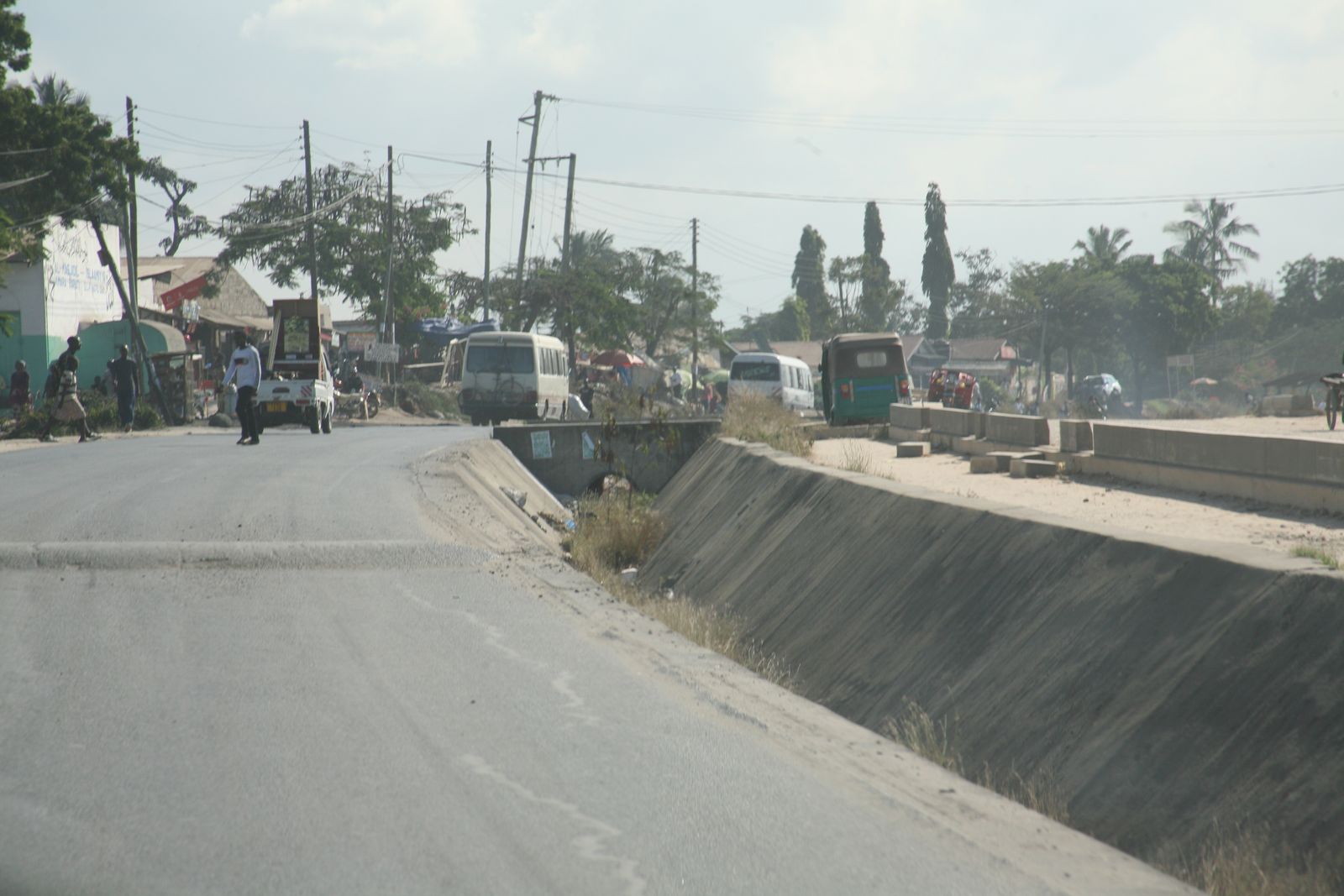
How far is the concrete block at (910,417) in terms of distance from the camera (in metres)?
24.8

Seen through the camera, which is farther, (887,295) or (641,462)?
(887,295)

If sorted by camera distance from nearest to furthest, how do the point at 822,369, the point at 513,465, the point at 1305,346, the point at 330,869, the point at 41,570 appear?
1. the point at 330,869
2. the point at 41,570
3. the point at 513,465
4. the point at 822,369
5. the point at 1305,346

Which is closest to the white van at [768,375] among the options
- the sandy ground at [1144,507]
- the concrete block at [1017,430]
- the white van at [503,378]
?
the white van at [503,378]

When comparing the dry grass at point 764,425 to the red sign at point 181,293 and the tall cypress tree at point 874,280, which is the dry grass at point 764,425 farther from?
the tall cypress tree at point 874,280

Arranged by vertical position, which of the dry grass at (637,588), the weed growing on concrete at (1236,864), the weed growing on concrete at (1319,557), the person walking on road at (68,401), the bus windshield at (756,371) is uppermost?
the bus windshield at (756,371)

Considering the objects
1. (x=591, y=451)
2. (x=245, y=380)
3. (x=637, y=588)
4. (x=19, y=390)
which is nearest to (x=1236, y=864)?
(x=637, y=588)

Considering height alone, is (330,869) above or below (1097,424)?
below

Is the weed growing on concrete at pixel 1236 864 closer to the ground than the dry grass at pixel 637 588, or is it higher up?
higher up

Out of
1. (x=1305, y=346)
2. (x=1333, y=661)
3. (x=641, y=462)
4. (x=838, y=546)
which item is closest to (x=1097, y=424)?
(x=838, y=546)

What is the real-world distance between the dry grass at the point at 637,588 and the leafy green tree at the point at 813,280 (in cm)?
8197

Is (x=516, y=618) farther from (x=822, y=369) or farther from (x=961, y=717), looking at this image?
(x=822, y=369)

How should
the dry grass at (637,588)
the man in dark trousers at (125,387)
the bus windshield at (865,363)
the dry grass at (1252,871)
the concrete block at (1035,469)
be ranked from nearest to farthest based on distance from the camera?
the dry grass at (1252,871)
the dry grass at (637,588)
the concrete block at (1035,469)
the man in dark trousers at (125,387)
the bus windshield at (865,363)

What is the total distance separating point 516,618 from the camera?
9.32m

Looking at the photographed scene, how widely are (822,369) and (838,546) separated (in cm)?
2218
